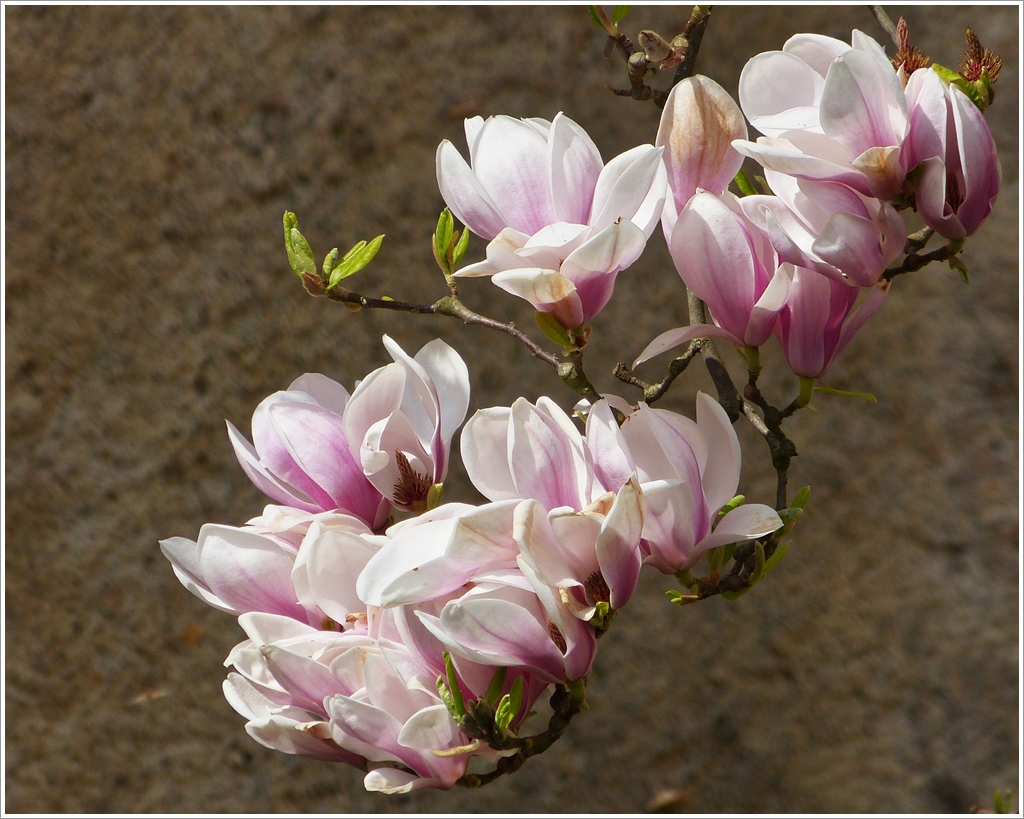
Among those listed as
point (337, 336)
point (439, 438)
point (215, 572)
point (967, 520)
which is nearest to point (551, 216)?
point (439, 438)

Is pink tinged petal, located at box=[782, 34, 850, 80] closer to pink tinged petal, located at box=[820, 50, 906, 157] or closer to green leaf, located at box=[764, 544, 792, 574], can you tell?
pink tinged petal, located at box=[820, 50, 906, 157]

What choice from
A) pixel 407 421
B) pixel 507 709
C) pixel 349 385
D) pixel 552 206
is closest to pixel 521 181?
pixel 552 206

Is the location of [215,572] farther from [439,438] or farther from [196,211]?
[196,211]

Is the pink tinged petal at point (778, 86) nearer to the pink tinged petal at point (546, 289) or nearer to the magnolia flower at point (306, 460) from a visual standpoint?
the pink tinged petal at point (546, 289)

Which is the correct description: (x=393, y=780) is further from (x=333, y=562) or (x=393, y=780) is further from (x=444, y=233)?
(x=444, y=233)

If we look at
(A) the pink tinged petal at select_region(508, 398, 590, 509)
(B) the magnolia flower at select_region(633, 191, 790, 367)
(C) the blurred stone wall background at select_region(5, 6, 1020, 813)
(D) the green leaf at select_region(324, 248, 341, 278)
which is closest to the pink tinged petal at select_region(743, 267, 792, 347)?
(B) the magnolia flower at select_region(633, 191, 790, 367)

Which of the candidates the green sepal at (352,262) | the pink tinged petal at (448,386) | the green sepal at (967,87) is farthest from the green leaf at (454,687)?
the green sepal at (967,87)
